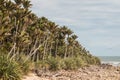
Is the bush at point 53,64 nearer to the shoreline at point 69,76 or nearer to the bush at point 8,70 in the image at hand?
the shoreline at point 69,76

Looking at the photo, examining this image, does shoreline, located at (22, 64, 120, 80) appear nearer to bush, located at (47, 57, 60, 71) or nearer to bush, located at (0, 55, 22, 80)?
bush, located at (47, 57, 60, 71)

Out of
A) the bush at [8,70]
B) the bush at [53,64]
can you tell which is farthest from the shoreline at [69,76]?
the bush at [8,70]

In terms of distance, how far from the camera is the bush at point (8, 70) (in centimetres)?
4645

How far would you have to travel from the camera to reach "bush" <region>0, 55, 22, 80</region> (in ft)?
152

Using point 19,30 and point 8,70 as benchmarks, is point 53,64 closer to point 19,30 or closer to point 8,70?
point 19,30

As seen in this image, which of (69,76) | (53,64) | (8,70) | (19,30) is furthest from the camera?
(53,64)

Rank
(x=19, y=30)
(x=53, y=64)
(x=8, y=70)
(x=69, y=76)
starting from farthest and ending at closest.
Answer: (x=53, y=64) → (x=19, y=30) → (x=69, y=76) → (x=8, y=70)

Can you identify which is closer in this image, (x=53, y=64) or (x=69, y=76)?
(x=69, y=76)

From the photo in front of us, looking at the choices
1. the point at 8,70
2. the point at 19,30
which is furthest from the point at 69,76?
the point at 8,70

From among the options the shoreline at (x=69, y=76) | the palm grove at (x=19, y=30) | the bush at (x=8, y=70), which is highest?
the palm grove at (x=19, y=30)

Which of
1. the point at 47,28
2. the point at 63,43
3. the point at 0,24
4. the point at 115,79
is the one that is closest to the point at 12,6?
the point at 0,24

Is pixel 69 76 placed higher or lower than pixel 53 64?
lower

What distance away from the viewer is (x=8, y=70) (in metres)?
47.2

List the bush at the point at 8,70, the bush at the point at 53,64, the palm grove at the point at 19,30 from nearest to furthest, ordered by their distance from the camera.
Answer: the bush at the point at 8,70
the palm grove at the point at 19,30
the bush at the point at 53,64
